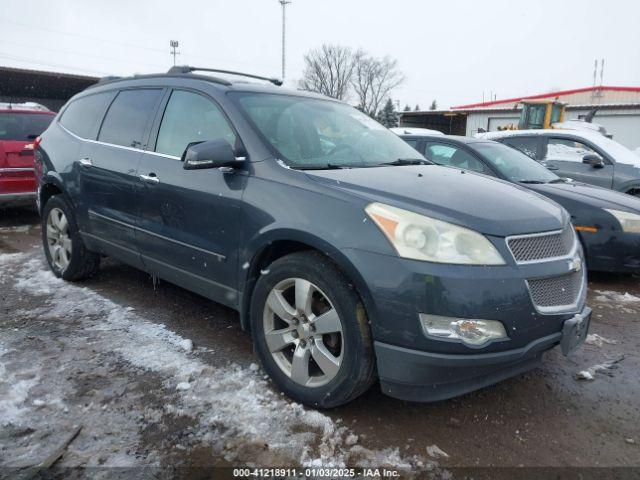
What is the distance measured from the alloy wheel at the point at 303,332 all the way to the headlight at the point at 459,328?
430 millimetres

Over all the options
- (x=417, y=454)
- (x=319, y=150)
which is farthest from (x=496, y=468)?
(x=319, y=150)

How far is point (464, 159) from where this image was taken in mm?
5746

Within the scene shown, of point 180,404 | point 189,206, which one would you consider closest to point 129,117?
point 189,206

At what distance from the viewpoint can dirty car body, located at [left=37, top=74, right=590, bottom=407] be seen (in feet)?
7.21

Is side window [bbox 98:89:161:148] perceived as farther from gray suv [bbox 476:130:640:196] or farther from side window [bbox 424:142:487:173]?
gray suv [bbox 476:130:640:196]

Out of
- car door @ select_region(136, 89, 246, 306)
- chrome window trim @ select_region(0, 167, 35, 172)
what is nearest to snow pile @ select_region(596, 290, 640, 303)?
car door @ select_region(136, 89, 246, 306)

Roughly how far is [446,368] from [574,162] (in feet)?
19.5

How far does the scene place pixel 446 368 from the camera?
2209 millimetres

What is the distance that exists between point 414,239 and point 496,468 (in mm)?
1077

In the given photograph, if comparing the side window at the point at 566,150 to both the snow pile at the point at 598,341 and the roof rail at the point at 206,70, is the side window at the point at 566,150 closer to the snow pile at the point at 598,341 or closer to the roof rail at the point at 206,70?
the snow pile at the point at 598,341

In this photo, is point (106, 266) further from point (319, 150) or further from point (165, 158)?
point (319, 150)

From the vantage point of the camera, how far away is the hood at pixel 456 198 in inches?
92.4

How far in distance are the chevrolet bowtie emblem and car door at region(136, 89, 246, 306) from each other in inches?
69.8

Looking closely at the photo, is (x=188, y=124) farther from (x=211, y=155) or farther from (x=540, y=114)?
(x=540, y=114)
